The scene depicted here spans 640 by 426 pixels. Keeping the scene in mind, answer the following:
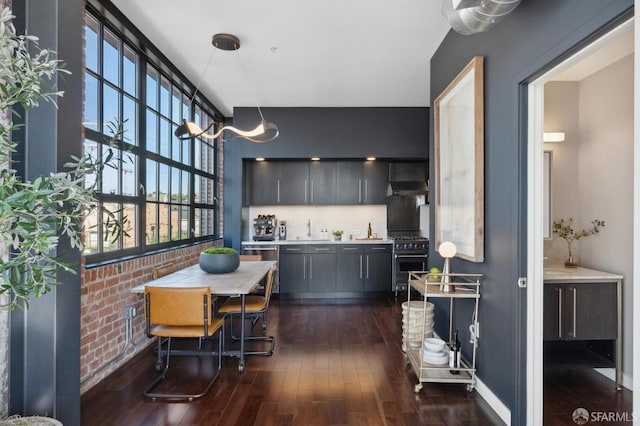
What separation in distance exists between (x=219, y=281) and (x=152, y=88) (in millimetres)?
2426

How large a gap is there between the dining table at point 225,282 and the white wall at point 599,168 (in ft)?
9.38

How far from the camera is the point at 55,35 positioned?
178 centimetres

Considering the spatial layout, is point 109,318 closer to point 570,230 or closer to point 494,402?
point 494,402

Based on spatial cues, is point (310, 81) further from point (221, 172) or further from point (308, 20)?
point (221, 172)

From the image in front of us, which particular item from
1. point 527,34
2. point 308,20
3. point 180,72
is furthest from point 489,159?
point 180,72

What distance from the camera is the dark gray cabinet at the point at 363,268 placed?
232 inches

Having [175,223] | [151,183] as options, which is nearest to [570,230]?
[151,183]

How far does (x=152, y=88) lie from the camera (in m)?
4.03

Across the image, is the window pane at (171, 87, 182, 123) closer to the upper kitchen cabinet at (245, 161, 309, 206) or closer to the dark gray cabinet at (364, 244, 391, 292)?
the upper kitchen cabinet at (245, 161, 309, 206)

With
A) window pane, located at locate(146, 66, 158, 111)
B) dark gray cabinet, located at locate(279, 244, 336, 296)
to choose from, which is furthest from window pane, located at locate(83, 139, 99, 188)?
dark gray cabinet, located at locate(279, 244, 336, 296)

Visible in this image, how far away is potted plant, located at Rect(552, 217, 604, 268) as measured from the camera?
311 centimetres

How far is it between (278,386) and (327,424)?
0.65 m

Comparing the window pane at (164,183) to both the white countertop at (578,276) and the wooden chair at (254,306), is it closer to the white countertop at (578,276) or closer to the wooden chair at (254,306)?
the wooden chair at (254,306)

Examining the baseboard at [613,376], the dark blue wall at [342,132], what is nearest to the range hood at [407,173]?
the dark blue wall at [342,132]
